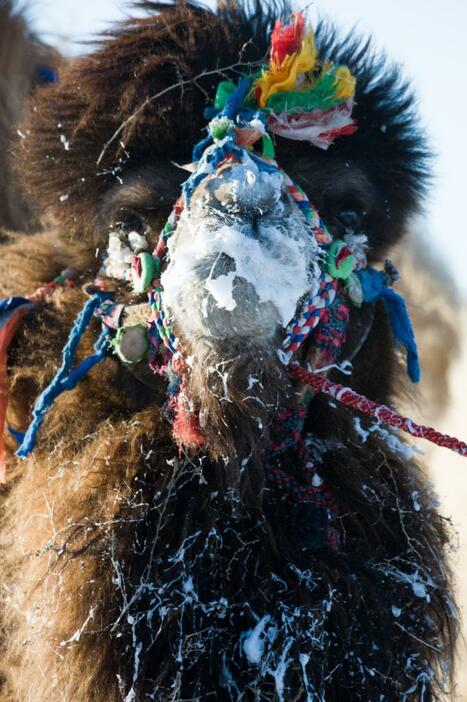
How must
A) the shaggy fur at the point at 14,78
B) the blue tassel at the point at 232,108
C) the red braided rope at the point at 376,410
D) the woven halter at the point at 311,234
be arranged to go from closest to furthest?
the red braided rope at the point at 376,410
the woven halter at the point at 311,234
the blue tassel at the point at 232,108
the shaggy fur at the point at 14,78

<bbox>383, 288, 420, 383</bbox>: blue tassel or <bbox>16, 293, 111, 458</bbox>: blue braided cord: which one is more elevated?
<bbox>383, 288, 420, 383</bbox>: blue tassel

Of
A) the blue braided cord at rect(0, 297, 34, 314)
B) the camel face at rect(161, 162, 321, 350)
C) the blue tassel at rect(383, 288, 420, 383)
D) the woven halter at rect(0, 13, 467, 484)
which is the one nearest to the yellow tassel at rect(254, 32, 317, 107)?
the woven halter at rect(0, 13, 467, 484)

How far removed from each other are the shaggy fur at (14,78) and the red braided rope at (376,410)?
167 centimetres

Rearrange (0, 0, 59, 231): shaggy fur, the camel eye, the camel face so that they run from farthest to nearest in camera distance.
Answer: (0, 0, 59, 231): shaggy fur
the camel eye
the camel face

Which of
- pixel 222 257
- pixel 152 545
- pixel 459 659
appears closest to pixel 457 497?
pixel 459 659

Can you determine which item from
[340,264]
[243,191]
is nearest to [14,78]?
[340,264]

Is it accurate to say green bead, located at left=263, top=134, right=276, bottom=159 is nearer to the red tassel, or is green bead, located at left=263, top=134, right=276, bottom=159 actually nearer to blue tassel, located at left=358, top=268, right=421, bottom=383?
the red tassel

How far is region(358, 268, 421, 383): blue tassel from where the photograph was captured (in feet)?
7.59

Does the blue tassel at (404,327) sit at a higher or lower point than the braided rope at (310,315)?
lower

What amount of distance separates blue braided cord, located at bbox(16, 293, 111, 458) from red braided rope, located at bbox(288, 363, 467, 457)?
54 centimetres

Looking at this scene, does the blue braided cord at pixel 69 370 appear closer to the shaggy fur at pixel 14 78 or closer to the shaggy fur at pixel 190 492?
the shaggy fur at pixel 190 492

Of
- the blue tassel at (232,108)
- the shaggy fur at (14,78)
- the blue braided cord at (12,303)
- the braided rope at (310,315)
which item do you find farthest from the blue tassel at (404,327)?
the shaggy fur at (14,78)

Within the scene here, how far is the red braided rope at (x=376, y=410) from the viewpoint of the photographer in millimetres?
1823

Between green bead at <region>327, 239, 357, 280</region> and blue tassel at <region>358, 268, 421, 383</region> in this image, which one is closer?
green bead at <region>327, 239, 357, 280</region>
